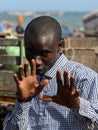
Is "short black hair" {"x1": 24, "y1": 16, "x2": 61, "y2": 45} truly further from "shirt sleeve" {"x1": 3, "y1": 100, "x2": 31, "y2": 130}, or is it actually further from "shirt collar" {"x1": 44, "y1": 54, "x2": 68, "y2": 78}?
"shirt sleeve" {"x1": 3, "y1": 100, "x2": 31, "y2": 130}

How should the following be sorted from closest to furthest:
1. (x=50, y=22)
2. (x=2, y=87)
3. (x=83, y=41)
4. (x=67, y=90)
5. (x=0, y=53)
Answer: (x=67, y=90) < (x=50, y=22) < (x=2, y=87) < (x=0, y=53) < (x=83, y=41)

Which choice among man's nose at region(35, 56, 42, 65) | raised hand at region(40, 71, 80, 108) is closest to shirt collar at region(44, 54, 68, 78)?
man's nose at region(35, 56, 42, 65)

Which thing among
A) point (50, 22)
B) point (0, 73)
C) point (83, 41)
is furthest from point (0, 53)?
point (50, 22)

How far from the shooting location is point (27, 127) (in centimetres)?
251

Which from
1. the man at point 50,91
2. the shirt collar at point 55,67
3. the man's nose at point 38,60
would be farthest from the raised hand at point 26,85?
the shirt collar at point 55,67

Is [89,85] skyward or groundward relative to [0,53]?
skyward

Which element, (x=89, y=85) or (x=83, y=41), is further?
(x=83, y=41)

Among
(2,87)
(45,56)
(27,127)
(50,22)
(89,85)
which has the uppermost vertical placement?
(50,22)

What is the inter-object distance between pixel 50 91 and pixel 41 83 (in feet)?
0.79

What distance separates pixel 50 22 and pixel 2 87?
392 cm

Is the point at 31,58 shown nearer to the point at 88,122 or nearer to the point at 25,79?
the point at 25,79

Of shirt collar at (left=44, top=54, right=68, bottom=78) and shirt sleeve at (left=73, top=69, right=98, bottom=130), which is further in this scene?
shirt collar at (left=44, top=54, right=68, bottom=78)

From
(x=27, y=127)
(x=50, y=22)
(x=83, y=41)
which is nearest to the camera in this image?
(x=27, y=127)

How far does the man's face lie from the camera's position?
8.29 feet
